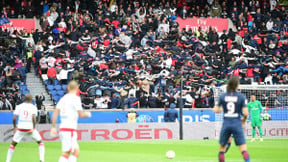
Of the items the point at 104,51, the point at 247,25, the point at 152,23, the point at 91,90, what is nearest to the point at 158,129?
the point at 91,90

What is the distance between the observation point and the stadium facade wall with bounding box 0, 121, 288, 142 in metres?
27.9

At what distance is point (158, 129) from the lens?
28.7m

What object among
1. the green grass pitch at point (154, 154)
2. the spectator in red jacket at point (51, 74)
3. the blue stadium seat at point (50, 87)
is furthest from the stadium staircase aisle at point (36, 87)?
the green grass pitch at point (154, 154)

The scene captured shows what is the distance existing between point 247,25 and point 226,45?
335cm

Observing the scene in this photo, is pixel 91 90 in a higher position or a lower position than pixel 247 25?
lower

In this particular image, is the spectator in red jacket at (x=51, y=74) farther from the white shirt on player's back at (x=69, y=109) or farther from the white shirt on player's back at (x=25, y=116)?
the white shirt on player's back at (x=69, y=109)

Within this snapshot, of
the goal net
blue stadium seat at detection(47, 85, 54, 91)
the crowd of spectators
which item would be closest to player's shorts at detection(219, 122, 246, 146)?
the goal net

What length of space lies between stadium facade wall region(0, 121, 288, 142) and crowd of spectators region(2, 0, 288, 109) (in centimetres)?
192

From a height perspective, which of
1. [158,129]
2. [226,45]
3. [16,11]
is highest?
[16,11]

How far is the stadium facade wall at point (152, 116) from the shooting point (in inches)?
1164

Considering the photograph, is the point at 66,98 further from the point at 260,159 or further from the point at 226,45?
the point at 226,45

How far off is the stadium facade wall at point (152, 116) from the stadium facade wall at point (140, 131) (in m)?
0.55

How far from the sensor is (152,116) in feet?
99.2

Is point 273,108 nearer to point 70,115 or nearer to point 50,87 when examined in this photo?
point 50,87
